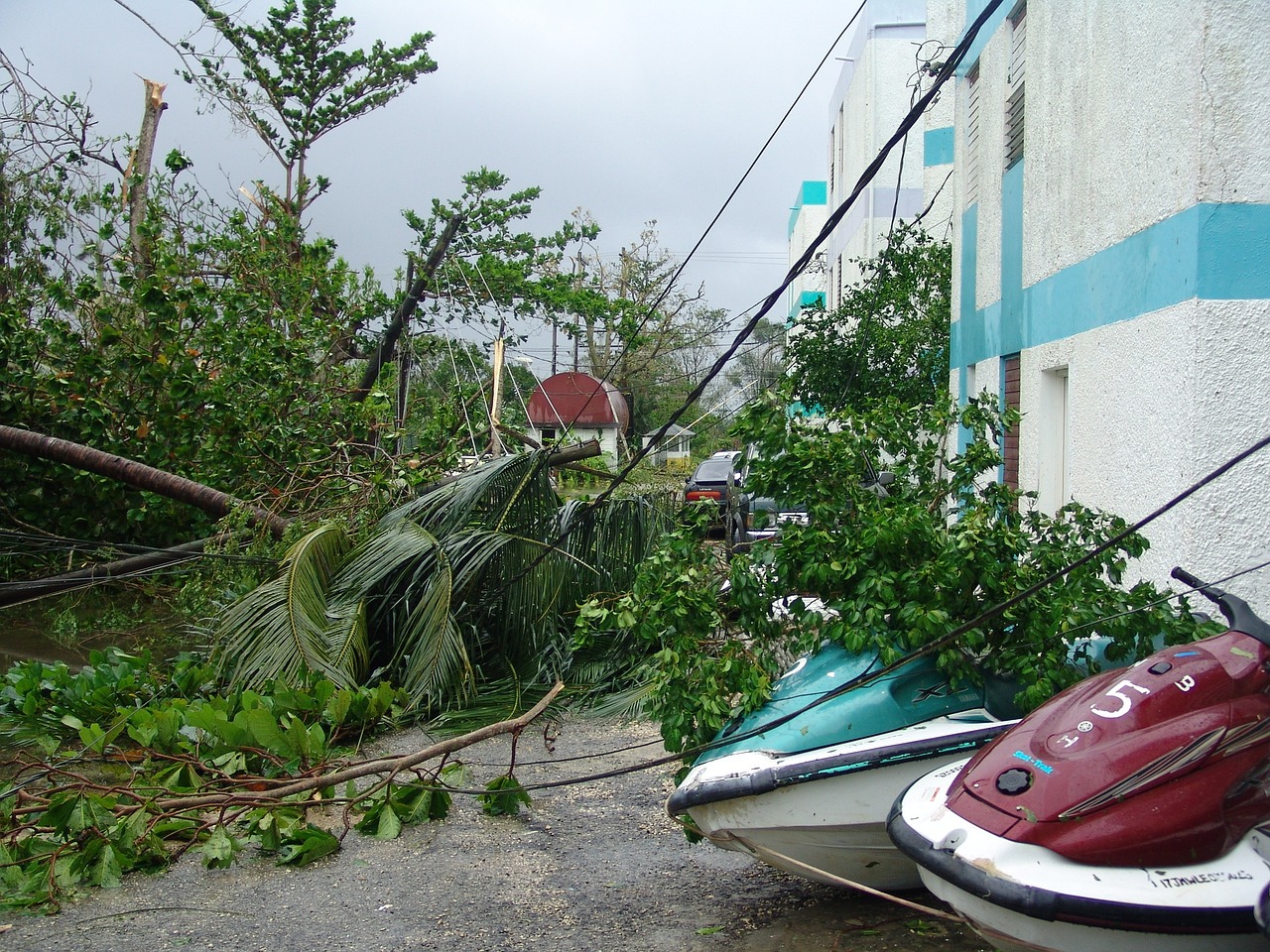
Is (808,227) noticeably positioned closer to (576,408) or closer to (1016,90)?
(576,408)

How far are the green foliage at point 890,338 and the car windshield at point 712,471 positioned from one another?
6969 mm

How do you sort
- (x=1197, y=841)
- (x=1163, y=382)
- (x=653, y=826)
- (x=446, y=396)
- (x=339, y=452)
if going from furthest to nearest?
(x=446, y=396) < (x=339, y=452) < (x=653, y=826) < (x=1163, y=382) < (x=1197, y=841)

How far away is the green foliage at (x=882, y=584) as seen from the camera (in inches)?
159

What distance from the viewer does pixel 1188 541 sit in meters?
4.57

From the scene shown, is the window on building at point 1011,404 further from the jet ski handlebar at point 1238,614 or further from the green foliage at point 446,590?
the jet ski handlebar at point 1238,614

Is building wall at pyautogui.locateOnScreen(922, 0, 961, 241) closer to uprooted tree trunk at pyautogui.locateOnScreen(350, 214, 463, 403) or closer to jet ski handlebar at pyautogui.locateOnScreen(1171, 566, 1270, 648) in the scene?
uprooted tree trunk at pyautogui.locateOnScreen(350, 214, 463, 403)

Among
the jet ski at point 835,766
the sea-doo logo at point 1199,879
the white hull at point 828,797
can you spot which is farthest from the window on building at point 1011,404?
the sea-doo logo at point 1199,879

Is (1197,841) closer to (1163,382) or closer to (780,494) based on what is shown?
(780,494)

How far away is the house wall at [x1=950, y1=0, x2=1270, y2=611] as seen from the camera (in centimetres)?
454

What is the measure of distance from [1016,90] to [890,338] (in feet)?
18.5

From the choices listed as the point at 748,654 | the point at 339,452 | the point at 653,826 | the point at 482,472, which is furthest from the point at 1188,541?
the point at 339,452

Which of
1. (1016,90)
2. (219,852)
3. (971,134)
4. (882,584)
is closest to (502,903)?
(219,852)

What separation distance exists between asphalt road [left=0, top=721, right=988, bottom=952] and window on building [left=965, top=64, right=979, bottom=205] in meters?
6.49

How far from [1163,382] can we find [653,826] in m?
3.22
